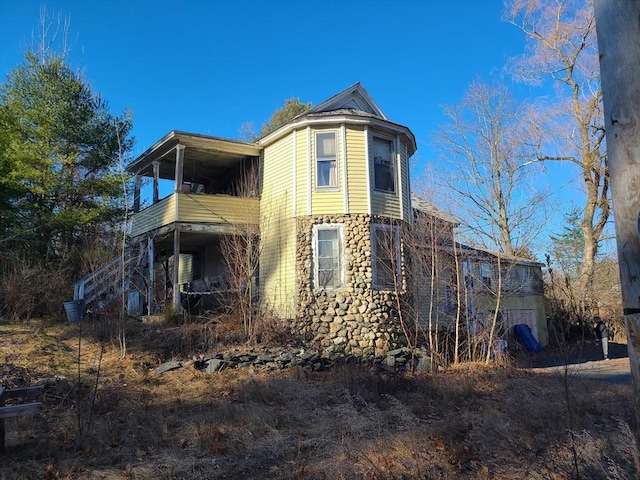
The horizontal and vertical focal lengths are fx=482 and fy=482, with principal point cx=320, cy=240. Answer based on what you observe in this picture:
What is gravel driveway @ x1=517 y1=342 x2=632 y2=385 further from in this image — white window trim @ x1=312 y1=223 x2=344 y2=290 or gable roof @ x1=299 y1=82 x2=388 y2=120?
gable roof @ x1=299 y1=82 x2=388 y2=120

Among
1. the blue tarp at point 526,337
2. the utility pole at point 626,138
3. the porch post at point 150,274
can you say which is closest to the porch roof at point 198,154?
the porch post at point 150,274

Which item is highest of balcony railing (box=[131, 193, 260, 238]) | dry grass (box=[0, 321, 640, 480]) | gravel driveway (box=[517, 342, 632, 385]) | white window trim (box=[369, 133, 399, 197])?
white window trim (box=[369, 133, 399, 197])

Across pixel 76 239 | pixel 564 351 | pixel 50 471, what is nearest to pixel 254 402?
pixel 50 471

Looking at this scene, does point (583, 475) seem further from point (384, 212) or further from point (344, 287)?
point (384, 212)

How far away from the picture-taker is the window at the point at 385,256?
14.4 m

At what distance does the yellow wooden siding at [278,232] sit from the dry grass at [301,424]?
12.0 ft

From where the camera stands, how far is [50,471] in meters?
5.10

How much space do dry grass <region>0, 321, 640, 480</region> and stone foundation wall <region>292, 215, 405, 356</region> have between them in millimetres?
1570

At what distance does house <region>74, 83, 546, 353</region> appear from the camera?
46.3ft

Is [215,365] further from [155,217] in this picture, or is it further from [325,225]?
[155,217]

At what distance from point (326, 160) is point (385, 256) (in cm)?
353

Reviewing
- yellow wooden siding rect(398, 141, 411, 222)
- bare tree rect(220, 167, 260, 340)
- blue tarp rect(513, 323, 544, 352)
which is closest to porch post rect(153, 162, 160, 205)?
bare tree rect(220, 167, 260, 340)

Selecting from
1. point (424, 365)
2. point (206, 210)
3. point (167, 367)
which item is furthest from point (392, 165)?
point (167, 367)

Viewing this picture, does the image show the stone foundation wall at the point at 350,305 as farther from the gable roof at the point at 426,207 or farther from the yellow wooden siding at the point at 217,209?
the gable roof at the point at 426,207
